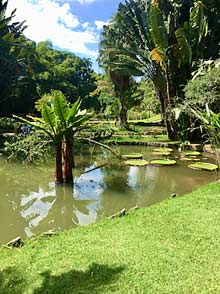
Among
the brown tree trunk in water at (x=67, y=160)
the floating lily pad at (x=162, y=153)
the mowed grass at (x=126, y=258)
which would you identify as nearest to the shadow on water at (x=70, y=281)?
the mowed grass at (x=126, y=258)

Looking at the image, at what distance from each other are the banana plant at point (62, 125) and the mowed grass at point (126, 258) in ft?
14.1

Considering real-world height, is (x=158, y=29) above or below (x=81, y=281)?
above

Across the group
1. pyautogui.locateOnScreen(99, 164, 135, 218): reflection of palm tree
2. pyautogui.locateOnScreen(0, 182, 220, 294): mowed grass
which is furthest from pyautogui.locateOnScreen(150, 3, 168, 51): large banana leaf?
pyautogui.locateOnScreen(0, 182, 220, 294): mowed grass

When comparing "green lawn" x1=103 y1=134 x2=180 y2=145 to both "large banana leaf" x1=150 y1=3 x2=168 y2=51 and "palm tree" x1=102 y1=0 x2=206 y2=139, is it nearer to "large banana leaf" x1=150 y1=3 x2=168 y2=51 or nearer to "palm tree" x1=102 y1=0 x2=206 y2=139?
"palm tree" x1=102 y1=0 x2=206 y2=139

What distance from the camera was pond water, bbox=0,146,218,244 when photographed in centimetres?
781

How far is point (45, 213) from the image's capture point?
27.2ft

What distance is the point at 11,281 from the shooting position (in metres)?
4.38

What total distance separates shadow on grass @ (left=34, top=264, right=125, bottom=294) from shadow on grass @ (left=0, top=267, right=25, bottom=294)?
24 centimetres

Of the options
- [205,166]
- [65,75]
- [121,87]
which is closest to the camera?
[205,166]

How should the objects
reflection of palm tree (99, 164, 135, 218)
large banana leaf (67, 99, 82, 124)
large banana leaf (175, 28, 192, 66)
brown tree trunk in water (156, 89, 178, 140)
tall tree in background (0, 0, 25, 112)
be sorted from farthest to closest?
tall tree in background (0, 0, 25, 112)
brown tree trunk in water (156, 89, 178, 140)
large banana leaf (175, 28, 192, 66)
large banana leaf (67, 99, 82, 124)
reflection of palm tree (99, 164, 135, 218)

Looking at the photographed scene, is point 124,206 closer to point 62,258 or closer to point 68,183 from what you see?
point 68,183

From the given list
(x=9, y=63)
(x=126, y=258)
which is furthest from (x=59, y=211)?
(x=9, y=63)

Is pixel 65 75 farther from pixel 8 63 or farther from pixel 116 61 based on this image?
pixel 116 61

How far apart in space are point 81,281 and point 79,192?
573 cm
